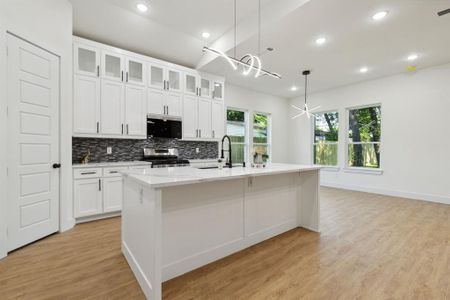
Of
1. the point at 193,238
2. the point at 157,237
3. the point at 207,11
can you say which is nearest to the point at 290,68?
the point at 207,11

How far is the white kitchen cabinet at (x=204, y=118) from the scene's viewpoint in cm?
488

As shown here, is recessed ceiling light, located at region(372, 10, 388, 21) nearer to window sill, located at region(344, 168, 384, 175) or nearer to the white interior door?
window sill, located at region(344, 168, 384, 175)

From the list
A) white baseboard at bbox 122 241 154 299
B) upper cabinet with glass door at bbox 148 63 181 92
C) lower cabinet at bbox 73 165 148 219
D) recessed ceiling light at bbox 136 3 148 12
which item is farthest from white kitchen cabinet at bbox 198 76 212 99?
white baseboard at bbox 122 241 154 299

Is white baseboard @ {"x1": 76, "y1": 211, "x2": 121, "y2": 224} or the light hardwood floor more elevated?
white baseboard @ {"x1": 76, "y1": 211, "x2": 121, "y2": 224}

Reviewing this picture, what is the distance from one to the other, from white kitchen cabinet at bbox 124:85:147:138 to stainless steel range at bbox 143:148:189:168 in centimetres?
50

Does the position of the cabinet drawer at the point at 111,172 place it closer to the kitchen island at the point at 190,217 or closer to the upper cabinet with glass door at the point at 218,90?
the kitchen island at the point at 190,217

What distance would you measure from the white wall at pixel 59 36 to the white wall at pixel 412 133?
6560mm

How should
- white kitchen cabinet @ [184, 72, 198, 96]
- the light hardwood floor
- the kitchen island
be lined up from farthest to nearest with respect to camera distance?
1. white kitchen cabinet @ [184, 72, 198, 96]
2. the light hardwood floor
3. the kitchen island

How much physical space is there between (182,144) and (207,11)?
9.25ft

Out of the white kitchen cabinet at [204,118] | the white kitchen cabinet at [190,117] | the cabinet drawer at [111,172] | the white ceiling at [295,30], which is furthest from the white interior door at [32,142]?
the white kitchen cabinet at [204,118]

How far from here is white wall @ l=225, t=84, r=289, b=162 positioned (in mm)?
6074

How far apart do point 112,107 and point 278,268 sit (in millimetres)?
3629

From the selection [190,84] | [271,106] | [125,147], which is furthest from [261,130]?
[125,147]

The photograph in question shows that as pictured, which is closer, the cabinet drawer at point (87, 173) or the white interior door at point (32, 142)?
the white interior door at point (32, 142)
